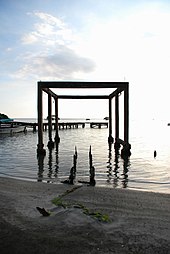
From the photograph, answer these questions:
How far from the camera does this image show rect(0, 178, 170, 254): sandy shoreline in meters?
3.88

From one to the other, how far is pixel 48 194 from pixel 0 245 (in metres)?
3.36

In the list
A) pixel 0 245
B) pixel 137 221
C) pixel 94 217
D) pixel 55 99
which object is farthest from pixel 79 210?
pixel 55 99

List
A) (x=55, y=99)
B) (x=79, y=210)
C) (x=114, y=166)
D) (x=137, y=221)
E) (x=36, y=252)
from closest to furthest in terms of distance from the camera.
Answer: (x=36, y=252)
(x=137, y=221)
(x=79, y=210)
(x=114, y=166)
(x=55, y=99)

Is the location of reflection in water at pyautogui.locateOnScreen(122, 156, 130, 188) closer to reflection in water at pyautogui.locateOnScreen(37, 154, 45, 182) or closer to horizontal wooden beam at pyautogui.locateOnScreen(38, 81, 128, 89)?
reflection in water at pyautogui.locateOnScreen(37, 154, 45, 182)

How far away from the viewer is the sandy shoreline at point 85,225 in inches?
153

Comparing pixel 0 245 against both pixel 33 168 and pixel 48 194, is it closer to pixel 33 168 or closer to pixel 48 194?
pixel 48 194

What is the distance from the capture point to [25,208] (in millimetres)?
5605

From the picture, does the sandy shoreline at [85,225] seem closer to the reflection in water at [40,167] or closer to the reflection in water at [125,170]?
the reflection in water at [125,170]

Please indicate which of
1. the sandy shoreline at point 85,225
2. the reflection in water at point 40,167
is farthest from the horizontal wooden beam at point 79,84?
the sandy shoreline at point 85,225

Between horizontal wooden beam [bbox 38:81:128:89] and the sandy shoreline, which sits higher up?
horizontal wooden beam [bbox 38:81:128:89]

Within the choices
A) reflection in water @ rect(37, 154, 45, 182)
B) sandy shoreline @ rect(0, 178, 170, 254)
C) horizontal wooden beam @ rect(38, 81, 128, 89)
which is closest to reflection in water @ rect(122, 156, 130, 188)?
sandy shoreline @ rect(0, 178, 170, 254)

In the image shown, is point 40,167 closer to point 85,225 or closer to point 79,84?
Answer: point 79,84

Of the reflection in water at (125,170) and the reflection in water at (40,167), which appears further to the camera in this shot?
the reflection in water at (40,167)

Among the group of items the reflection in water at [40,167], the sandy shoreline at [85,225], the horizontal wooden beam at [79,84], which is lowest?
the reflection in water at [40,167]
